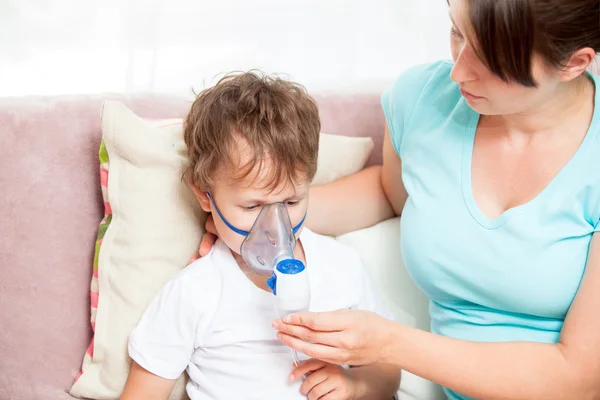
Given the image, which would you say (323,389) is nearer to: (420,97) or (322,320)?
(322,320)

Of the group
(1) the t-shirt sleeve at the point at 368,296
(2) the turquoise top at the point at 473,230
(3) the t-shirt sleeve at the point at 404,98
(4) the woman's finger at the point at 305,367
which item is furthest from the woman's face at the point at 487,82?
(4) the woman's finger at the point at 305,367

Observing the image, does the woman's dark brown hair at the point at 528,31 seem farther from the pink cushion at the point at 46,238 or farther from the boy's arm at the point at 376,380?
the pink cushion at the point at 46,238

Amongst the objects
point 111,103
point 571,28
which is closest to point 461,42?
point 571,28

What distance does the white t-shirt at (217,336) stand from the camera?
136 cm

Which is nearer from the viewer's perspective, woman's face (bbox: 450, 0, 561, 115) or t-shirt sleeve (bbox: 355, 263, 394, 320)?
woman's face (bbox: 450, 0, 561, 115)

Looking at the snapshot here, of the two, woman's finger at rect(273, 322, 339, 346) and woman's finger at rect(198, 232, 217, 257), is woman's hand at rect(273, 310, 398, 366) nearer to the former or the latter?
woman's finger at rect(273, 322, 339, 346)

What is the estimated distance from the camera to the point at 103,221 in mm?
1529

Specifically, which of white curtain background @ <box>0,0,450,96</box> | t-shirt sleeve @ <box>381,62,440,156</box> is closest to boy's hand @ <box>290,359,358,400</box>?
t-shirt sleeve @ <box>381,62,440,156</box>

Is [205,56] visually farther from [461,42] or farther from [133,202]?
[461,42]

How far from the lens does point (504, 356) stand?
126cm

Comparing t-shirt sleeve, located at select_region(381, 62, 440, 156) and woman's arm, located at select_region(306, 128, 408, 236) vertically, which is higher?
t-shirt sleeve, located at select_region(381, 62, 440, 156)

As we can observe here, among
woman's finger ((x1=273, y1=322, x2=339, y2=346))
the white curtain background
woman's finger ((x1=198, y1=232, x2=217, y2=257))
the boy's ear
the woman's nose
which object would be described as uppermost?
the woman's nose

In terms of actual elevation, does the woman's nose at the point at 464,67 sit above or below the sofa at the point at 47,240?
above

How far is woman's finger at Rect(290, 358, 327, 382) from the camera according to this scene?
4.26 feet
